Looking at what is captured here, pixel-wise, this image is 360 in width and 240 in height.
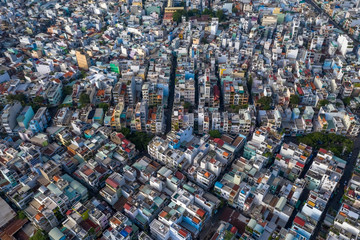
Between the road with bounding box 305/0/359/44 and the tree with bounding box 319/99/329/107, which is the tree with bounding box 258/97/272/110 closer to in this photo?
the tree with bounding box 319/99/329/107

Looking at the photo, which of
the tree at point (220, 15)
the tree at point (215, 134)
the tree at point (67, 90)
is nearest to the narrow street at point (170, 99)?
the tree at point (215, 134)

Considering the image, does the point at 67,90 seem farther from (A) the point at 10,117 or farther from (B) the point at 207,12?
(B) the point at 207,12

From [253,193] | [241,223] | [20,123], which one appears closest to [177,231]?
[241,223]

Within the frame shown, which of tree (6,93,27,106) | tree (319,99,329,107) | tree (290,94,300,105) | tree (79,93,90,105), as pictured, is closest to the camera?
tree (290,94,300,105)

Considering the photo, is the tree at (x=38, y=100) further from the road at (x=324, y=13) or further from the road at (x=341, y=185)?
the road at (x=324, y=13)

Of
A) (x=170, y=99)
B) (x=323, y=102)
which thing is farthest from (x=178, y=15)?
(x=323, y=102)

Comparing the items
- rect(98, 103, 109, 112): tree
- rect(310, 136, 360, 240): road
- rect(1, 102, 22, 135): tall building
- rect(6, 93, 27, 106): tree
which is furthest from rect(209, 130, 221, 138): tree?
rect(6, 93, 27, 106): tree
